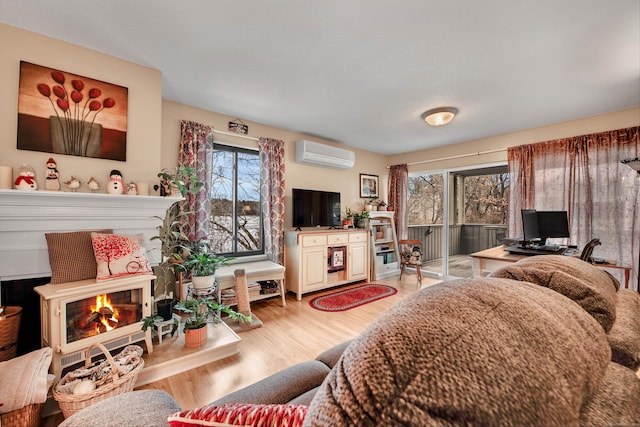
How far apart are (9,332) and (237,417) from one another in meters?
2.06

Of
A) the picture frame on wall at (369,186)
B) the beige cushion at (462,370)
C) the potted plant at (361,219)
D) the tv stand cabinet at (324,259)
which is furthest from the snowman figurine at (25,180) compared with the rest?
the picture frame on wall at (369,186)

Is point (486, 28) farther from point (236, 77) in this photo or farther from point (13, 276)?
point (13, 276)

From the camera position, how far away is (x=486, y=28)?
1739mm

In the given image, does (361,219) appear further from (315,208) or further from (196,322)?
(196,322)

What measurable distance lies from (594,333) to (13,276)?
9.65ft

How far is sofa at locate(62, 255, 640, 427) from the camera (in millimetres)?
308

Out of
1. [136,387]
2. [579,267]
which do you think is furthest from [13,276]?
[579,267]

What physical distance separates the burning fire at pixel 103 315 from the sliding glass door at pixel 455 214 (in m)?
4.75

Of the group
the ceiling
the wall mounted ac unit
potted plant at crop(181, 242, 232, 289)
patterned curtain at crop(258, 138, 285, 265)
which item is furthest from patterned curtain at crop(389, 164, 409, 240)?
potted plant at crop(181, 242, 232, 289)

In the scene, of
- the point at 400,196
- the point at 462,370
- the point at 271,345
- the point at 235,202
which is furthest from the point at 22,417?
the point at 400,196

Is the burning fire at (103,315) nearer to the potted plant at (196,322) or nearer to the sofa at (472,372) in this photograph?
the potted plant at (196,322)

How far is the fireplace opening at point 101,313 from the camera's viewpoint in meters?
1.66

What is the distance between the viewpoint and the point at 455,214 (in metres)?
5.12

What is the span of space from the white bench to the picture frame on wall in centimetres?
247
